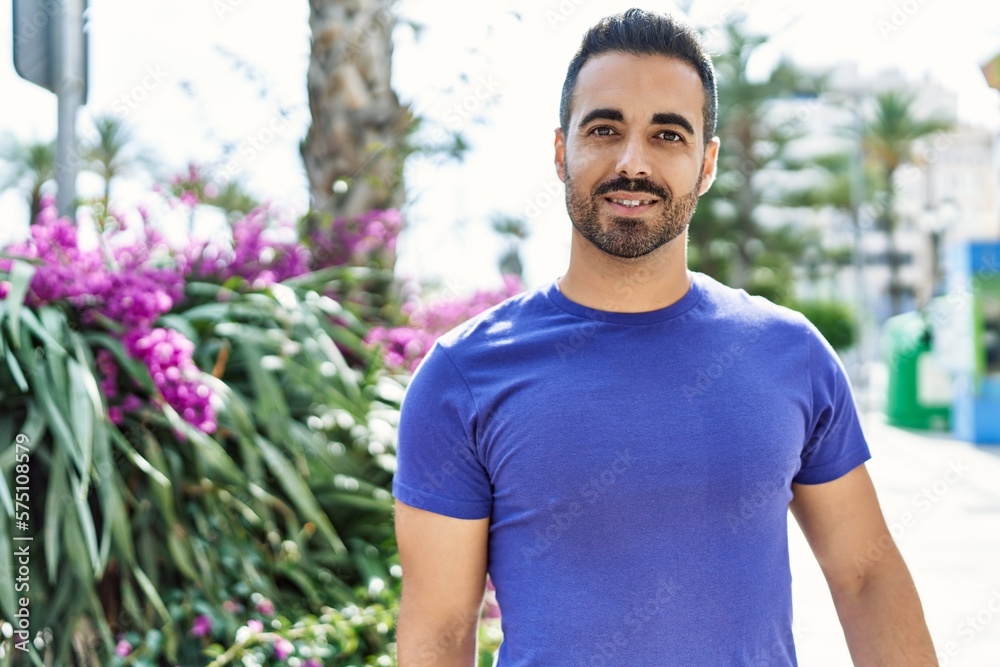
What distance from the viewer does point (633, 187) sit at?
166 centimetres

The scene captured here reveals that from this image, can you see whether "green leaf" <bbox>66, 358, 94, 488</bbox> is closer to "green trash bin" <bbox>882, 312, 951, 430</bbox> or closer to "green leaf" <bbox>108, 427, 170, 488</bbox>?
"green leaf" <bbox>108, 427, 170, 488</bbox>

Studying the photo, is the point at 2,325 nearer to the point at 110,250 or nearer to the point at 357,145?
the point at 110,250

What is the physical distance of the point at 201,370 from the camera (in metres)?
3.04

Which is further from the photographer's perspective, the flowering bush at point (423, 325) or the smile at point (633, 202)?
the flowering bush at point (423, 325)

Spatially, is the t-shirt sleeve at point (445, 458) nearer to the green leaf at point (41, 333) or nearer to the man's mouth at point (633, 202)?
the man's mouth at point (633, 202)

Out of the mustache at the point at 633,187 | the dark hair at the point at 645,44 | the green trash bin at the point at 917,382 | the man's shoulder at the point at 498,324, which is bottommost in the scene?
the green trash bin at the point at 917,382

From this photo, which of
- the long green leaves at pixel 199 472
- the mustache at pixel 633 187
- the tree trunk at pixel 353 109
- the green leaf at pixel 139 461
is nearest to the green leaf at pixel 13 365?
the long green leaves at pixel 199 472

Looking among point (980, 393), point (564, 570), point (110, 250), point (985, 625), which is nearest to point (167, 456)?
point (110, 250)

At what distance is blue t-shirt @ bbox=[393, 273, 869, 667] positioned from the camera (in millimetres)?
1540

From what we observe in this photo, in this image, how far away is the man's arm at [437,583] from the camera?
1638 millimetres

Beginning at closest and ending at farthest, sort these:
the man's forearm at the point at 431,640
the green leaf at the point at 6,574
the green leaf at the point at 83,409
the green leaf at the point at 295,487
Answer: the man's forearm at the point at 431,640 < the green leaf at the point at 6,574 < the green leaf at the point at 83,409 < the green leaf at the point at 295,487

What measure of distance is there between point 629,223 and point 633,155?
0.12 m

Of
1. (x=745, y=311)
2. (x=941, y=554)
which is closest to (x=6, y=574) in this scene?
(x=745, y=311)

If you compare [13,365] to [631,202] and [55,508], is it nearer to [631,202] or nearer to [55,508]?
[55,508]
